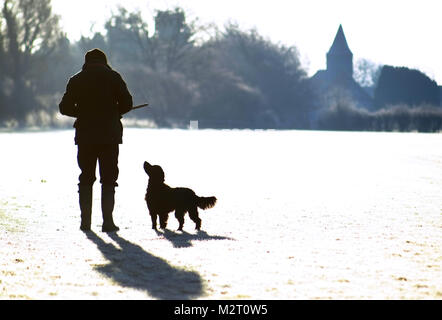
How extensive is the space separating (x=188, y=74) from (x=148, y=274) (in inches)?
2662

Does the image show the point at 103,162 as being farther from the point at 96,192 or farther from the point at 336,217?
the point at 96,192

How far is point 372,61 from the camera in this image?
12056 cm

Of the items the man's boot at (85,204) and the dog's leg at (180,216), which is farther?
the dog's leg at (180,216)

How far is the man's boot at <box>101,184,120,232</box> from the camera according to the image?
794cm

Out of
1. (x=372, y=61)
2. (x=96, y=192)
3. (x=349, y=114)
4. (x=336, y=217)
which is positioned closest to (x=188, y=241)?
(x=336, y=217)

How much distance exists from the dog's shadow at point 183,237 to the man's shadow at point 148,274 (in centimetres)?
45

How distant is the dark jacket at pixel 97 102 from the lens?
7.69 m

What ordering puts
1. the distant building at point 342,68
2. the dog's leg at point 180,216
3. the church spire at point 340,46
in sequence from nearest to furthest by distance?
the dog's leg at point 180,216, the distant building at point 342,68, the church spire at point 340,46

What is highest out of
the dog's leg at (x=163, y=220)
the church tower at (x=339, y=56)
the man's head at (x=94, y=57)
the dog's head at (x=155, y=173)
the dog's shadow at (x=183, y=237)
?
the church tower at (x=339, y=56)

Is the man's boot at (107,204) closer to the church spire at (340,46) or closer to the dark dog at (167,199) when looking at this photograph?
the dark dog at (167,199)

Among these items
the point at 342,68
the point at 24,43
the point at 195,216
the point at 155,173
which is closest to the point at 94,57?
the point at 155,173

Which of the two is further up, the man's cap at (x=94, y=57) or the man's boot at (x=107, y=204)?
the man's cap at (x=94, y=57)

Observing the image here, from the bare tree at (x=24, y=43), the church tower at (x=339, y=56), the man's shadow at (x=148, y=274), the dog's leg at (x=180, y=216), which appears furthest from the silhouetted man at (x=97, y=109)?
the church tower at (x=339, y=56)
